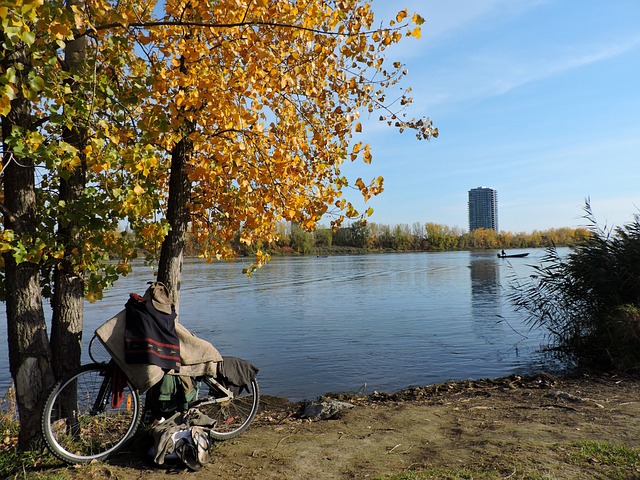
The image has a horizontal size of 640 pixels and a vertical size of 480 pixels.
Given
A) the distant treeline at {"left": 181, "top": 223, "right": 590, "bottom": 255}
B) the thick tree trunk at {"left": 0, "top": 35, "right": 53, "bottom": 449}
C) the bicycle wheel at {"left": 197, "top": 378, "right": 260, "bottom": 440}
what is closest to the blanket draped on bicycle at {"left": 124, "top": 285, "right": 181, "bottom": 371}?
the bicycle wheel at {"left": 197, "top": 378, "right": 260, "bottom": 440}

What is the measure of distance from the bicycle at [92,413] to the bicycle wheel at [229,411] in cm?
6

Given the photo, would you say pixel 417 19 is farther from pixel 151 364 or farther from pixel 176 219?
pixel 151 364

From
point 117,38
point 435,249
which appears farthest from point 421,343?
point 435,249

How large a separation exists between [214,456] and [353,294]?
27758mm

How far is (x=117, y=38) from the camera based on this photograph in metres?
4.84

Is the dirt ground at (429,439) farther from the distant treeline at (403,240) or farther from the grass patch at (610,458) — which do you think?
the distant treeline at (403,240)

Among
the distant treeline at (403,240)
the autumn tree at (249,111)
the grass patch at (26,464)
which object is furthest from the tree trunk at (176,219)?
the distant treeline at (403,240)

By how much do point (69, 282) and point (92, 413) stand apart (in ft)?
4.74

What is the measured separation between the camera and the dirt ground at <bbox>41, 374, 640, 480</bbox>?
500 centimetres

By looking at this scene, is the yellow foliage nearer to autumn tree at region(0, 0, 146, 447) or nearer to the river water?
autumn tree at region(0, 0, 146, 447)

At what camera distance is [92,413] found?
5582mm

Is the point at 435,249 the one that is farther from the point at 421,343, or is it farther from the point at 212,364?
the point at 212,364

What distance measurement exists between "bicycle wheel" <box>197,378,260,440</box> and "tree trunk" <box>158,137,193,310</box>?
1.50 m

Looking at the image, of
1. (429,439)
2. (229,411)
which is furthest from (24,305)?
(429,439)
